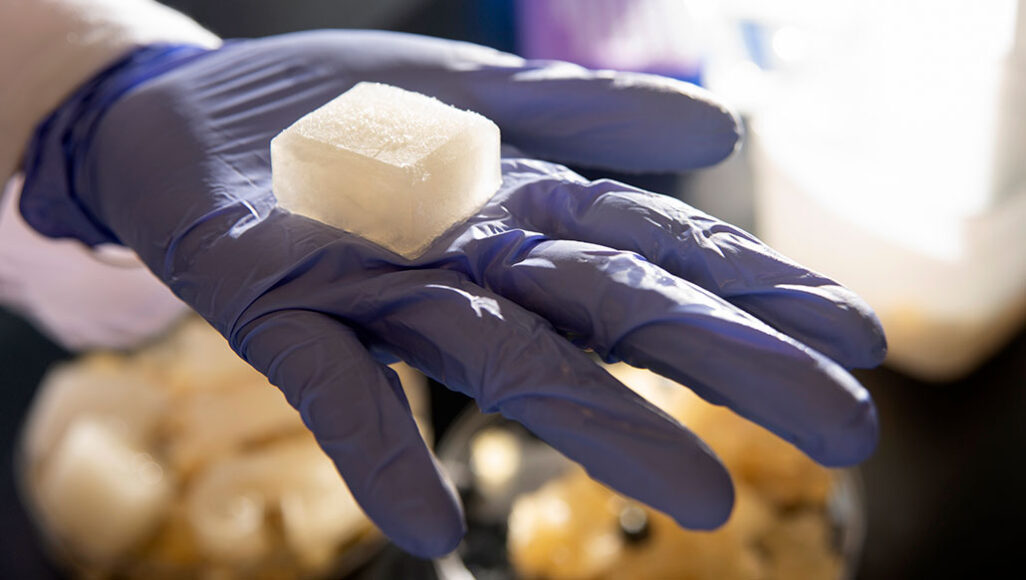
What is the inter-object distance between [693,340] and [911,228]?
2.53ft

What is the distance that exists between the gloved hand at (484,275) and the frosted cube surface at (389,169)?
0.06 ft

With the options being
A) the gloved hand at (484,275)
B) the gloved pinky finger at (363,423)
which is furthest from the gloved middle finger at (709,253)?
the gloved pinky finger at (363,423)

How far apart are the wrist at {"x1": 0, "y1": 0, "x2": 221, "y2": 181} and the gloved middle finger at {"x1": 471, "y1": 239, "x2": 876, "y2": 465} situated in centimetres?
51

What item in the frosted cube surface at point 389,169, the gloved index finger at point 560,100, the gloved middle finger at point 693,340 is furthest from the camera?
→ the gloved index finger at point 560,100

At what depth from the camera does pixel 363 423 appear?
588mm

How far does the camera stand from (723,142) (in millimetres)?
774

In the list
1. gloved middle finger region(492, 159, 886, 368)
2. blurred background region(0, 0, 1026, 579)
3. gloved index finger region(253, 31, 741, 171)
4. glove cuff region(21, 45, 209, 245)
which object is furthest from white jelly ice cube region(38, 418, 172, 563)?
gloved middle finger region(492, 159, 886, 368)

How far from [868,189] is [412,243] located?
0.78 meters

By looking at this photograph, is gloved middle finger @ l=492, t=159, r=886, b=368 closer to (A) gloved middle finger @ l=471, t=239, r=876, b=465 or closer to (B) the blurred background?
(A) gloved middle finger @ l=471, t=239, r=876, b=465

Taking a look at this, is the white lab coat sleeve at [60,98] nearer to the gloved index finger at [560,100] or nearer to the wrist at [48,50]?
the wrist at [48,50]

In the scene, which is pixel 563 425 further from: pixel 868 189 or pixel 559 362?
pixel 868 189

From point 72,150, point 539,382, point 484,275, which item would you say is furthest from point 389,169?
point 72,150

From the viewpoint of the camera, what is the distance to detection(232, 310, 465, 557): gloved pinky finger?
557 mm

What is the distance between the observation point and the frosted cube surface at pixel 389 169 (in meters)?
0.68
